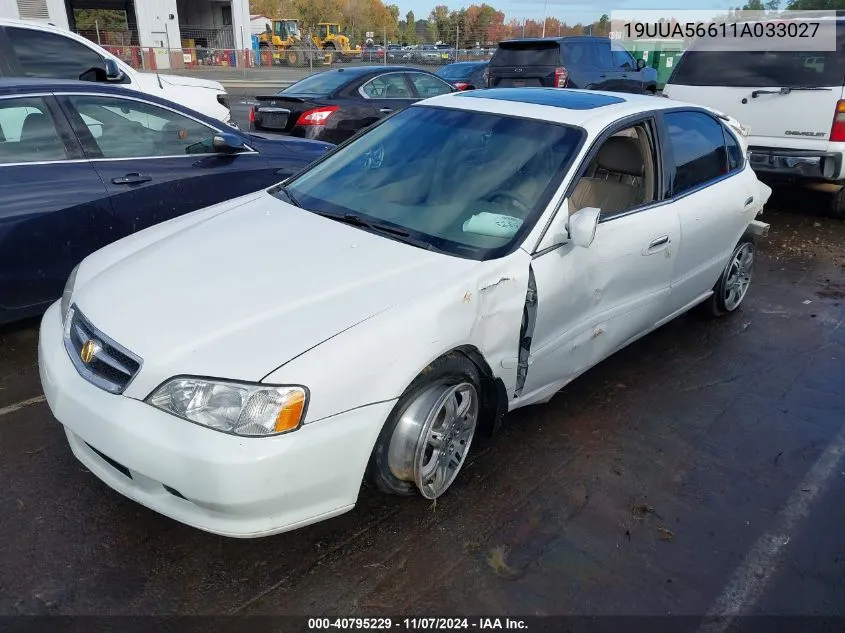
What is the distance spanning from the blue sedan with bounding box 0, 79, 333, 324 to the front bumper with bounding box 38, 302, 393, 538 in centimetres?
189

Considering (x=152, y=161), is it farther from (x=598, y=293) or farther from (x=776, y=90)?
(x=776, y=90)

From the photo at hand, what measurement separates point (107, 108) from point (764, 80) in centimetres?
648

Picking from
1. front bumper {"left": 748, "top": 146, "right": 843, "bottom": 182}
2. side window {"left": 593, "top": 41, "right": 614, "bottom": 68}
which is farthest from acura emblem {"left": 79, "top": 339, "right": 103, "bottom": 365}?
side window {"left": 593, "top": 41, "right": 614, "bottom": 68}

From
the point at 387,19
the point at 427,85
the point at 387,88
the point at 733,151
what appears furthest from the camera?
the point at 387,19

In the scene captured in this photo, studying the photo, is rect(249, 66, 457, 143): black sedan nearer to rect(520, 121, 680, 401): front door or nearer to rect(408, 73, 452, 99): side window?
rect(408, 73, 452, 99): side window

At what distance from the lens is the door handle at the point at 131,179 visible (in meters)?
4.32

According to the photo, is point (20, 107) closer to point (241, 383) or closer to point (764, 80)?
point (241, 383)

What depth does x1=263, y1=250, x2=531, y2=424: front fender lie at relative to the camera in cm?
224

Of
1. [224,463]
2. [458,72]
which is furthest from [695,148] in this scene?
[458,72]

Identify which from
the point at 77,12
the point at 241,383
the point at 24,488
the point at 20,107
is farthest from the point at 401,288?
the point at 77,12

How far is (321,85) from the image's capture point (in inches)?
340

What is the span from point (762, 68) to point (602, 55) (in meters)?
5.73

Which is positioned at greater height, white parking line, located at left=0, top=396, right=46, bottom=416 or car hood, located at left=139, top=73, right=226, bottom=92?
car hood, located at left=139, top=73, right=226, bottom=92

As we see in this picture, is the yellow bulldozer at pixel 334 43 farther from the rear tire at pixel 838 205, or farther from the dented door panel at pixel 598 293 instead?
the dented door panel at pixel 598 293
